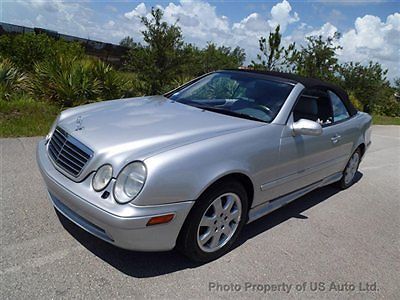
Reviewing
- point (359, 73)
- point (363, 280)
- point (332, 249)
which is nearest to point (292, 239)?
point (332, 249)

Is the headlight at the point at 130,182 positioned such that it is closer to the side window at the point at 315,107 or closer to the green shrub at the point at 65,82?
the side window at the point at 315,107

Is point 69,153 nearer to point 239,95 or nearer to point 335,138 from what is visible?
point 239,95

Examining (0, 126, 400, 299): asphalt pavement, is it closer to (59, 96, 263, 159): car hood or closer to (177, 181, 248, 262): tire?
(177, 181, 248, 262): tire

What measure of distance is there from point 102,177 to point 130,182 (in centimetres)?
22

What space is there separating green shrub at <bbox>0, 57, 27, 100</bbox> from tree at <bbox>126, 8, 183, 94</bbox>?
10.3 ft

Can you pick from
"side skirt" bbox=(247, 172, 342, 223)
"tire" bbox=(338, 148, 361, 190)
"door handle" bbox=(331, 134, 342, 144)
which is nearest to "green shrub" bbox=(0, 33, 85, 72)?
"tire" bbox=(338, 148, 361, 190)

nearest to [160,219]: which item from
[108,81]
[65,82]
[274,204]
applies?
[274,204]

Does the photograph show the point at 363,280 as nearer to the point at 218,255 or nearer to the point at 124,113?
the point at 218,255

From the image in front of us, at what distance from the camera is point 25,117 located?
6.62 m

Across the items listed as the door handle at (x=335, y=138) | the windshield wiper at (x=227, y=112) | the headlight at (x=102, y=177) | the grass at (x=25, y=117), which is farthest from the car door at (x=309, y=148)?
the grass at (x=25, y=117)

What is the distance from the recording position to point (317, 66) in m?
15.9

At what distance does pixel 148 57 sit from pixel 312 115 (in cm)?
677

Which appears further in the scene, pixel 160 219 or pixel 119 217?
pixel 160 219

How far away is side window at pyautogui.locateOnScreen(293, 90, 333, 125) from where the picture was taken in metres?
3.89
